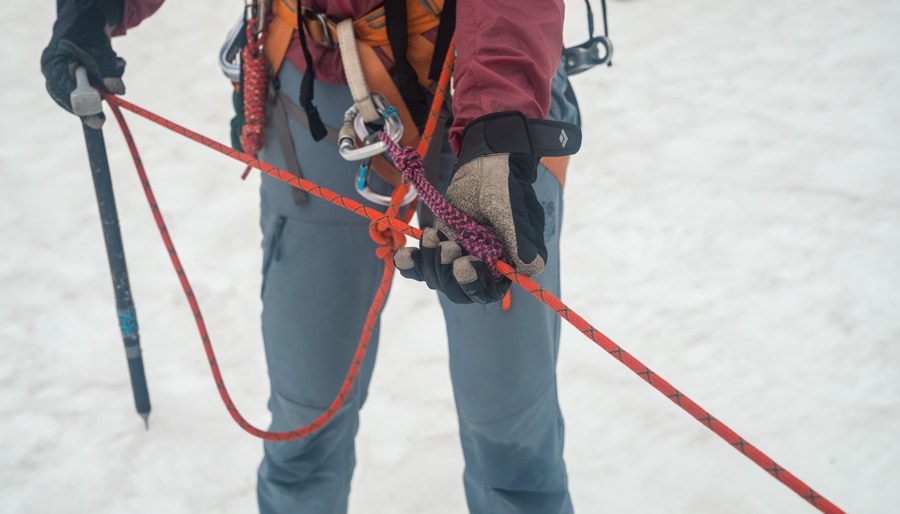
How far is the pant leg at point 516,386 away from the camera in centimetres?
149

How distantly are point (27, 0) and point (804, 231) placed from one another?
4516 millimetres

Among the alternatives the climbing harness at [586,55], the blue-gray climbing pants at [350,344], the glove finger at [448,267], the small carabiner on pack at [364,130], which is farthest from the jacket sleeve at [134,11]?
the glove finger at [448,267]

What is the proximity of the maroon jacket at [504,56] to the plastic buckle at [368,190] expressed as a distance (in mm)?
207

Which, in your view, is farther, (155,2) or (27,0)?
(27,0)

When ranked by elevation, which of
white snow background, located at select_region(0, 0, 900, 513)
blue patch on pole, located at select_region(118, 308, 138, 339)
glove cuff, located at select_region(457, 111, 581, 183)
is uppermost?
glove cuff, located at select_region(457, 111, 581, 183)

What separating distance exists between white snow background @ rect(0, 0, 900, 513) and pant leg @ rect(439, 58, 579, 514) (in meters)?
0.69

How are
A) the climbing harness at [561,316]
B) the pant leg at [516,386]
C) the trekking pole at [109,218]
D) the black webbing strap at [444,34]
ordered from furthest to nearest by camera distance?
the trekking pole at [109,218] → the pant leg at [516,386] → the black webbing strap at [444,34] → the climbing harness at [561,316]

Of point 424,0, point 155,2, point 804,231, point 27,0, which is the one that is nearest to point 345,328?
point 424,0

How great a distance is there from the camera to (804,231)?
3.02 metres

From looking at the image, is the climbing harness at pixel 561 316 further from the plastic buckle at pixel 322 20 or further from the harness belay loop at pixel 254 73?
the plastic buckle at pixel 322 20

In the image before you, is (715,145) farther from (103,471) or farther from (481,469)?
(103,471)

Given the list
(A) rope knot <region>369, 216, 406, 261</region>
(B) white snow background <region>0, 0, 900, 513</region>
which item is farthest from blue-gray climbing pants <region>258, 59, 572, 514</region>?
(B) white snow background <region>0, 0, 900, 513</region>

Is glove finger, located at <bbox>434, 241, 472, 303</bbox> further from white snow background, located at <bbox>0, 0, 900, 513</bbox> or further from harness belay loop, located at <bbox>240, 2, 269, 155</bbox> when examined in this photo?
white snow background, located at <bbox>0, 0, 900, 513</bbox>

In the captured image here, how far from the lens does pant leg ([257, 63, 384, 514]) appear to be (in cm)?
157
